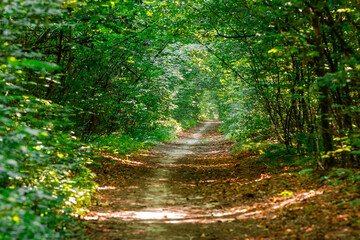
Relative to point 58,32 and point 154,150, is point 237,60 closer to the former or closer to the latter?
point 58,32

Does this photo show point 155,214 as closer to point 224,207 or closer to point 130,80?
point 224,207

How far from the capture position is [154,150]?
56.6 feet

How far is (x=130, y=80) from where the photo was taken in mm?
15000

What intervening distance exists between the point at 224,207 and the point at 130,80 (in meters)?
9.86

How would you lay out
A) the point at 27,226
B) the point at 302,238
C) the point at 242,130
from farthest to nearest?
the point at 242,130 → the point at 302,238 → the point at 27,226

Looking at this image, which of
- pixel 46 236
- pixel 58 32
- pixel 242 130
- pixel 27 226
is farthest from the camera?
pixel 242 130

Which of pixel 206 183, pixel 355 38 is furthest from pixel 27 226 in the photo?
pixel 355 38

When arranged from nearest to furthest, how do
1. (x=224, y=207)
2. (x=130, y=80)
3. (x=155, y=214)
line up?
(x=155, y=214) → (x=224, y=207) → (x=130, y=80)

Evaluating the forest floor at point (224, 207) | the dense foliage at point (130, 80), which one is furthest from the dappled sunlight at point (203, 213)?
the dense foliage at point (130, 80)

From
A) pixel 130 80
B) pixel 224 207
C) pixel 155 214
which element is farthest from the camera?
pixel 130 80

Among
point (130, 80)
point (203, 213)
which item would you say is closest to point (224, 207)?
point (203, 213)

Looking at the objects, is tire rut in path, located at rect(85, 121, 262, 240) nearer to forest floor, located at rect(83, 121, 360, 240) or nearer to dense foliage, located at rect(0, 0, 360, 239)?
forest floor, located at rect(83, 121, 360, 240)

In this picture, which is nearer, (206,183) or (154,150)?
(206,183)

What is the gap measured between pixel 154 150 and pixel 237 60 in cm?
779
